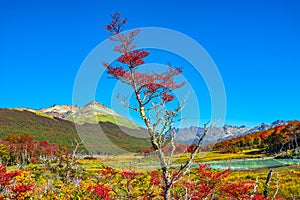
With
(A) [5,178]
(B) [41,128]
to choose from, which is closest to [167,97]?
(A) [5,178]

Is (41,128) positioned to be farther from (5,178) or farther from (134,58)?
(134,58)

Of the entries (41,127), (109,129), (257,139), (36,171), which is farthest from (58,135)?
(36,171)

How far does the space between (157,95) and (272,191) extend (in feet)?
45.5

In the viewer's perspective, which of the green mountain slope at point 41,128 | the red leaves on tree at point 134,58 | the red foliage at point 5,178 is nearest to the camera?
the red leaves on tree at point 134,58

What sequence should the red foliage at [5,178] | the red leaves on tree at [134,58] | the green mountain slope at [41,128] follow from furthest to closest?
the green mountain slope at [41,128] → the red foliage at [5,178] → the red leaves on tree at [134,58]

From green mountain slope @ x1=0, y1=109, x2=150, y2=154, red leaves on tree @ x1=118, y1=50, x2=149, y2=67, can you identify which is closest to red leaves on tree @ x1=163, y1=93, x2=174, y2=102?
red leaves on tree @ x1=118, y1=50, x2=149, y2=67

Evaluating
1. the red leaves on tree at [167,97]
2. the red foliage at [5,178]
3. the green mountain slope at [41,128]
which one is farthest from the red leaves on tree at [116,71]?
the green mountain slope at [41,128]

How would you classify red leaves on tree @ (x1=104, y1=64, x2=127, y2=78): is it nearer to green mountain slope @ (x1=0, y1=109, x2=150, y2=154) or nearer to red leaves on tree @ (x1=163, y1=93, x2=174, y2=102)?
red leaves on tree @ (x1=163, y1=93, x2=174, y2=102)

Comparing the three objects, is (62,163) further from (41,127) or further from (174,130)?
(41,127)

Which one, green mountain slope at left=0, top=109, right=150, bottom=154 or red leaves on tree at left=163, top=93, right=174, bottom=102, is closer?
red leaves on tree at left=163, top=93, right=174, bottom=102

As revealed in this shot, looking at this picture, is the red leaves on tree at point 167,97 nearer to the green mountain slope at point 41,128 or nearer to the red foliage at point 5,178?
the red foliage at point 5,178

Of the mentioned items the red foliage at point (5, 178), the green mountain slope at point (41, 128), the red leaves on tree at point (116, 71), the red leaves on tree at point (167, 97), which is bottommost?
the red foliage at point (5, 178)

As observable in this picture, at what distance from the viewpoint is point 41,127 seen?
170 meters

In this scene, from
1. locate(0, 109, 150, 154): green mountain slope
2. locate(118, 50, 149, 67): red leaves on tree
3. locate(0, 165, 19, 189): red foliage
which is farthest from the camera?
locate(0, 109, 150, 154): green mountain slope
